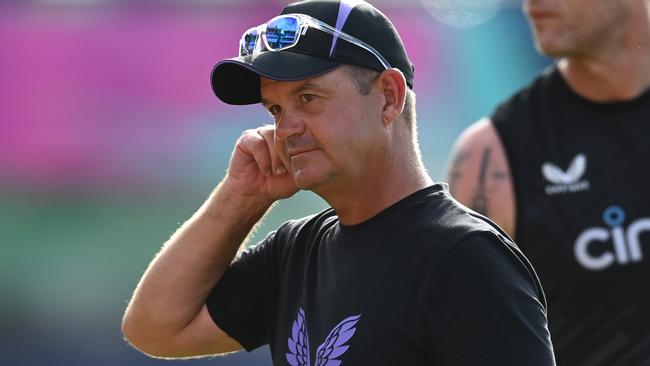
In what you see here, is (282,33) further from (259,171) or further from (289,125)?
(259,171)

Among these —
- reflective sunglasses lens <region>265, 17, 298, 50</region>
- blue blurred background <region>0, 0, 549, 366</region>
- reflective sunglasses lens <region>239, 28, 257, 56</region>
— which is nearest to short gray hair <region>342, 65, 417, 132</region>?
reflective sunglasses lens <region>265, 17, 298, 50</region>

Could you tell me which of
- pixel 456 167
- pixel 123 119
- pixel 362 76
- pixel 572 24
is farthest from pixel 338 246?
pixel 123 119

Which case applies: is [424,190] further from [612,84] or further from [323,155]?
[612,84]

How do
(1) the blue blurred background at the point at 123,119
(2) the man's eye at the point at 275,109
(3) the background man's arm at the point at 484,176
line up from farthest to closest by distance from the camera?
(1) the blue blurred background at the point at 123,119
(3) the background man's arm at the point at 484,176
(2) the man's eye at the point at 275,109

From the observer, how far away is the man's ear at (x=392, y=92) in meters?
2.77

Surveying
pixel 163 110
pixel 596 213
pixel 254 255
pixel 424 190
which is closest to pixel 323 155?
pixel 424 190

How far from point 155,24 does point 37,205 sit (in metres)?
1.43

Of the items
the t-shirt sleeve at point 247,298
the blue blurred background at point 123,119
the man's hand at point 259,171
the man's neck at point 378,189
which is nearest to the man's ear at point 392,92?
the man's neck at point 378,189

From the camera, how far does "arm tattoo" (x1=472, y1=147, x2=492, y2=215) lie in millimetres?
4328

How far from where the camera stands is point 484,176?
4375mm

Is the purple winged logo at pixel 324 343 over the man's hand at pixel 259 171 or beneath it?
beneath

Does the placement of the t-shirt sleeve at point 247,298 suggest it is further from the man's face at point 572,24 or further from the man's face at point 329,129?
the man's face at point 572,24

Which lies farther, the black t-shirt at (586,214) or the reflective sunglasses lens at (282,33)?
the black t-shirt at (586,214)

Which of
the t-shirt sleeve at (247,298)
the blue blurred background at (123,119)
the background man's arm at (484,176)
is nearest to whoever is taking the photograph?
the t-shirt sleeve at (247,298)
